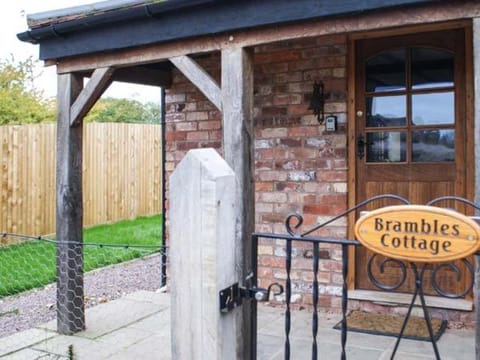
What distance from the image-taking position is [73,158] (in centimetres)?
448

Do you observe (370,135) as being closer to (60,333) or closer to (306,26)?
(306,26)

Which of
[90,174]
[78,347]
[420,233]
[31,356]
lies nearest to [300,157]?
[78,347]

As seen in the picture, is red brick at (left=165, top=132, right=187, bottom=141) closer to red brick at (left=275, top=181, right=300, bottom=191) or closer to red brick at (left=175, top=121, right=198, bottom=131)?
red brick at (left=175, top=121, right=198, bottom=131)

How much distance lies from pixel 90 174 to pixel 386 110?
6.85m

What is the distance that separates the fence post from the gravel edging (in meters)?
3.35

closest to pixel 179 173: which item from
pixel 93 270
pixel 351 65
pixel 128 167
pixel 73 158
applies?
pixel 73 158

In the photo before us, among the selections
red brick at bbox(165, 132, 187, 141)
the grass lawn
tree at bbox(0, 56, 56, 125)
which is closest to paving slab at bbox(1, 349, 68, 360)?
the grass lawn

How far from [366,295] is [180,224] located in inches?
117

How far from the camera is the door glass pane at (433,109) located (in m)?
4.31

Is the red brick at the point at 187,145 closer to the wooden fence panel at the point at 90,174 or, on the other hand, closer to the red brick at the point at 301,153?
the red brick at the point at 301,153

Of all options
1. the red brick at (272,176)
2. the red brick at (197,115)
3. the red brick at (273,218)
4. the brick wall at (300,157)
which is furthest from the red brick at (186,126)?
the red brick at (273,218)

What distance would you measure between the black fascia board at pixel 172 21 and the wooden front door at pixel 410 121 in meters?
1.41

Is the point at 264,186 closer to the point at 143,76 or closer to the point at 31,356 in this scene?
the point at 143,76

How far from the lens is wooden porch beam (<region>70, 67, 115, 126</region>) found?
4316mm
